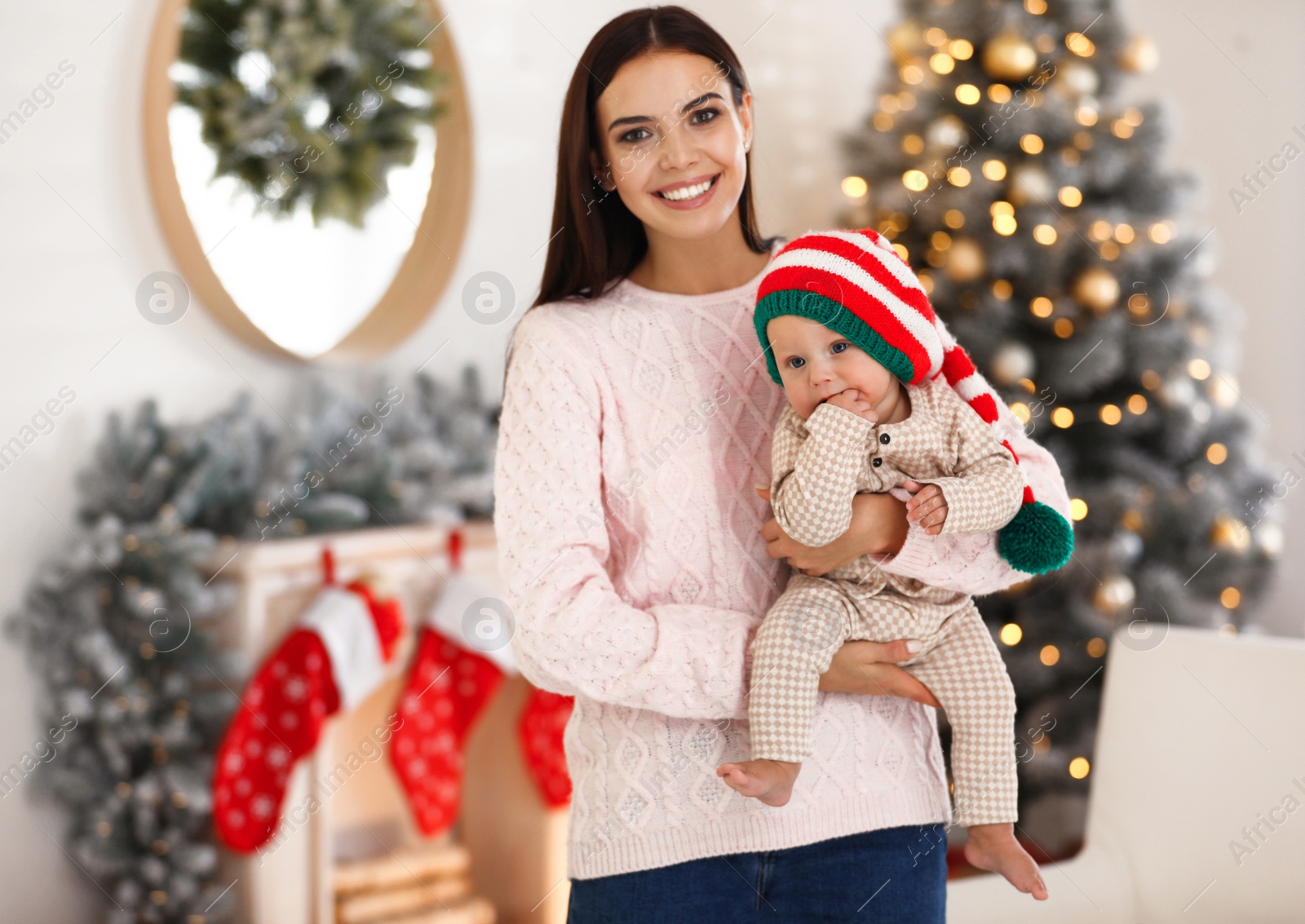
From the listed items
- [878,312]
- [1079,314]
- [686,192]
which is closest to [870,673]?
[878,312]

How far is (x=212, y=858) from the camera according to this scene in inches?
85.2

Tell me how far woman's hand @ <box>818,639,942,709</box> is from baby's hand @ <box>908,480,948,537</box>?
147 mm

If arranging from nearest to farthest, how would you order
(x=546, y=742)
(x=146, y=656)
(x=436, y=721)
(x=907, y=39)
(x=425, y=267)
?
(x=146, y=656), (x=436, y=721), (x=546, y=742), (x=425, y=267), (x=907, y=39)

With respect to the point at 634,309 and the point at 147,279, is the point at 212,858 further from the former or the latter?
the point at 634,309

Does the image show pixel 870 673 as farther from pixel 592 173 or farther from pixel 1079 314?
pixel 1079 314

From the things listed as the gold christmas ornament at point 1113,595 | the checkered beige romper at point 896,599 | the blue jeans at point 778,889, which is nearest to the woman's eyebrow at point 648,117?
the checkered beige romper at point 896,599

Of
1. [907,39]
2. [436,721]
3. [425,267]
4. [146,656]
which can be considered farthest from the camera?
[907,39]

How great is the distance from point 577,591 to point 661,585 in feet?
0.42

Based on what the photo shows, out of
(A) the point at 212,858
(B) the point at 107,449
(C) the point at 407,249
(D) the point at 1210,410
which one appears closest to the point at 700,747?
(A) the point at 212,858

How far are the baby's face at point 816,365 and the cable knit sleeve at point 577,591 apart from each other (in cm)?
23

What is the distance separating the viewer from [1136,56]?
2938 mm

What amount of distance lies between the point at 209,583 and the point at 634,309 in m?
1.36

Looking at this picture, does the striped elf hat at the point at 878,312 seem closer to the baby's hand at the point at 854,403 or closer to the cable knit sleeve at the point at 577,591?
the baby's hand at the point at 854,403

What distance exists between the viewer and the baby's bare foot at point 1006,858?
125 cm
